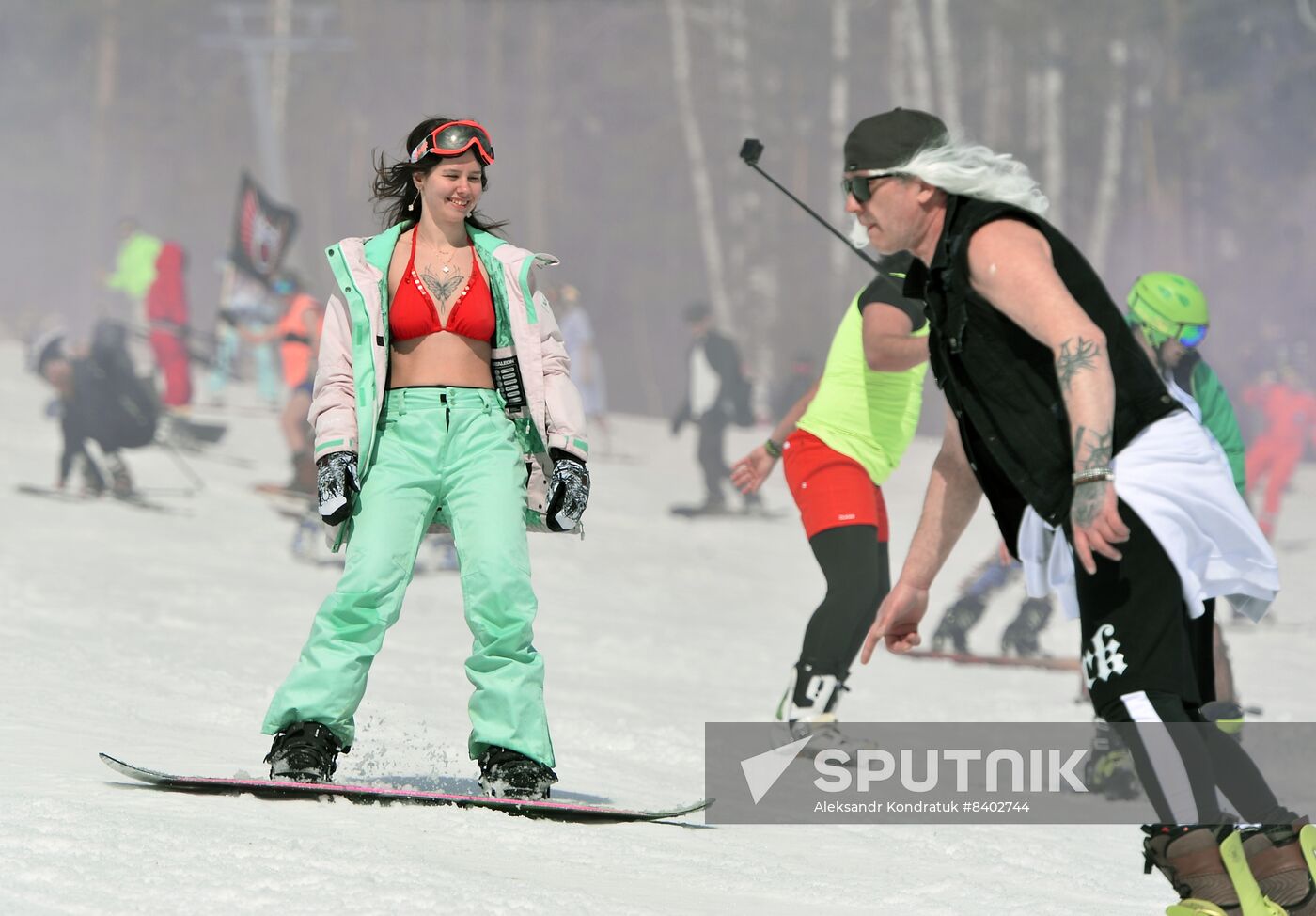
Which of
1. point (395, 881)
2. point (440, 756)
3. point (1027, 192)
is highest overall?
point (1027, 192)

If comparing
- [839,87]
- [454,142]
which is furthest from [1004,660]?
[839,87]

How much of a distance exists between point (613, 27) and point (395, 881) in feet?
161

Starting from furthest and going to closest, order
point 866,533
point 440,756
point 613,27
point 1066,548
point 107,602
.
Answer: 1. point 613,27
2. point 107,602
3. point 866,533
4. point 440,756
5. point 1066,548

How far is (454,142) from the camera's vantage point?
15.0 feet

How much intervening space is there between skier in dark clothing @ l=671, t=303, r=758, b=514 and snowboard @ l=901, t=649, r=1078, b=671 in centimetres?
621

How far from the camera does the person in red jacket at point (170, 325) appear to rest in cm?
1794

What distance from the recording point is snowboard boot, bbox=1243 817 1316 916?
322 centimetres

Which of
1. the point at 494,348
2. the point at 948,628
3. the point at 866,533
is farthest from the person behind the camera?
the point at 948,628

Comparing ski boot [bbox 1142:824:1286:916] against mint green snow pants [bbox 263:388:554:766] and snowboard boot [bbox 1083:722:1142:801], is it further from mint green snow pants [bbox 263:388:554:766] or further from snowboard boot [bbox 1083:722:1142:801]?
snowboard boot [bbox 1083:722:1142:801]

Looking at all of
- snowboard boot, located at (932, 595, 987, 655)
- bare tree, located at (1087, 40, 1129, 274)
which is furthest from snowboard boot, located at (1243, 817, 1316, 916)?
bare tree, located at (1087, 40, 1129, 274)

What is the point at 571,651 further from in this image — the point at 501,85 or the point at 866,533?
the point at 501,85

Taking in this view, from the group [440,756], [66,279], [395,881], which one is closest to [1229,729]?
[440,756]

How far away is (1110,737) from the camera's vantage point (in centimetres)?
620

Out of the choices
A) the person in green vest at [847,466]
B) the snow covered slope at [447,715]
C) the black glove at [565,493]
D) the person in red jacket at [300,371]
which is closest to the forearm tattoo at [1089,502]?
the snow covered slope at [447,715]
